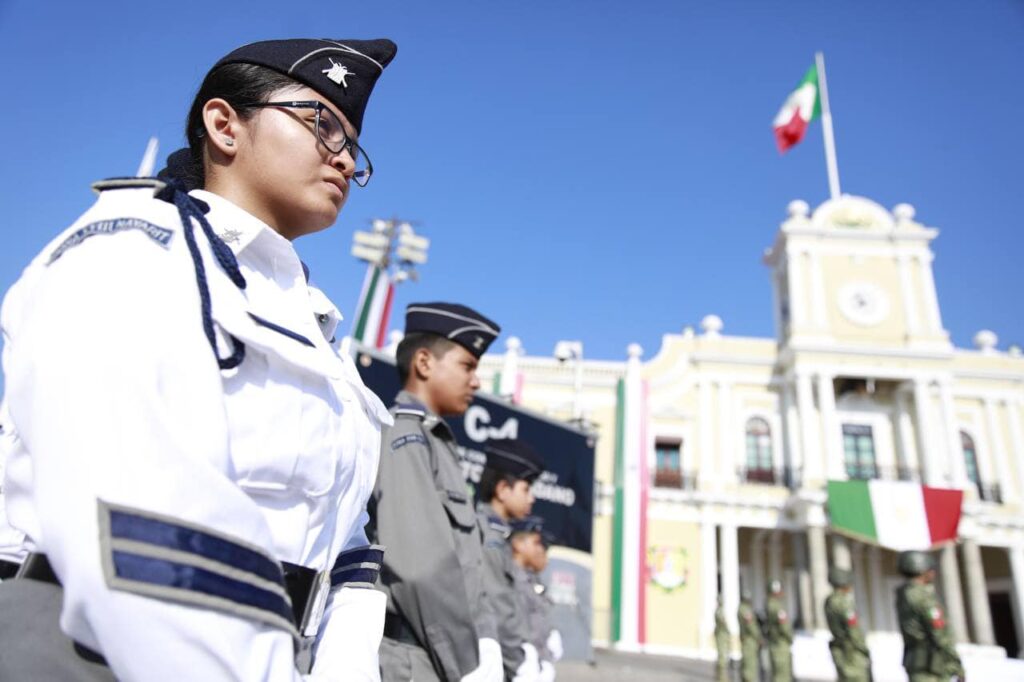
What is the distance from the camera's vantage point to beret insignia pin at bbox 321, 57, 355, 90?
46.8 inches

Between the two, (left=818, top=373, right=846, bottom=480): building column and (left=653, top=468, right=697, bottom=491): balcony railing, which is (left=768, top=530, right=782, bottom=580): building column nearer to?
(left=818, top=373, right=846, bottom=480): building column

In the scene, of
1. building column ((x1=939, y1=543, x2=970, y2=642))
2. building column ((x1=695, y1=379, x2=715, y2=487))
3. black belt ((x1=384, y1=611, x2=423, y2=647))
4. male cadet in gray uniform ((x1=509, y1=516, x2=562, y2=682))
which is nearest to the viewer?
black belt ((x1=384, y1=611, x2=423, y2=647))

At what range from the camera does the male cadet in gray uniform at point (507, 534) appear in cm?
338

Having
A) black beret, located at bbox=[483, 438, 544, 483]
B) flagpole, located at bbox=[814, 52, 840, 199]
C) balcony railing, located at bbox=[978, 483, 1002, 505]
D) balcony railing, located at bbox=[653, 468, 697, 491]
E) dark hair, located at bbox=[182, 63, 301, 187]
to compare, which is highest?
flagpole, located at bbox=[814, 52, 840, 199]

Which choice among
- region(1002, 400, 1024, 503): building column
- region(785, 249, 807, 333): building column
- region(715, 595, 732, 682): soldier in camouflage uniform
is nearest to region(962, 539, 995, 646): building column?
region(1002, 400, 1024, 503): building column

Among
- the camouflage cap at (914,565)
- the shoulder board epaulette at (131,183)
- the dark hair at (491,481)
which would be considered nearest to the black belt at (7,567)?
the shoulder board epaulette at (131,183)

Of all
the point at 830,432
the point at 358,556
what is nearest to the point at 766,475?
the point at 830,432

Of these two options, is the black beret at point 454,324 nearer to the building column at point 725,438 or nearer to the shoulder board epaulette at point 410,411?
the shoulder board epaulette at point 410,411

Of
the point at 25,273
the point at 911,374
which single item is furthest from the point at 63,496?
the point at 911,374

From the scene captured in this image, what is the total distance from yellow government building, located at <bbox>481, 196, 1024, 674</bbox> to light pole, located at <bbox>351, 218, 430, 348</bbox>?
702 centimetres

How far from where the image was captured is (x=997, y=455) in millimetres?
20578

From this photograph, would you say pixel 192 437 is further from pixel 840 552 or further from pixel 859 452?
pixel 859 452

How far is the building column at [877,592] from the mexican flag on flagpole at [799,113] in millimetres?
13337

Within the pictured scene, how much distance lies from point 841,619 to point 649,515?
499 inches
